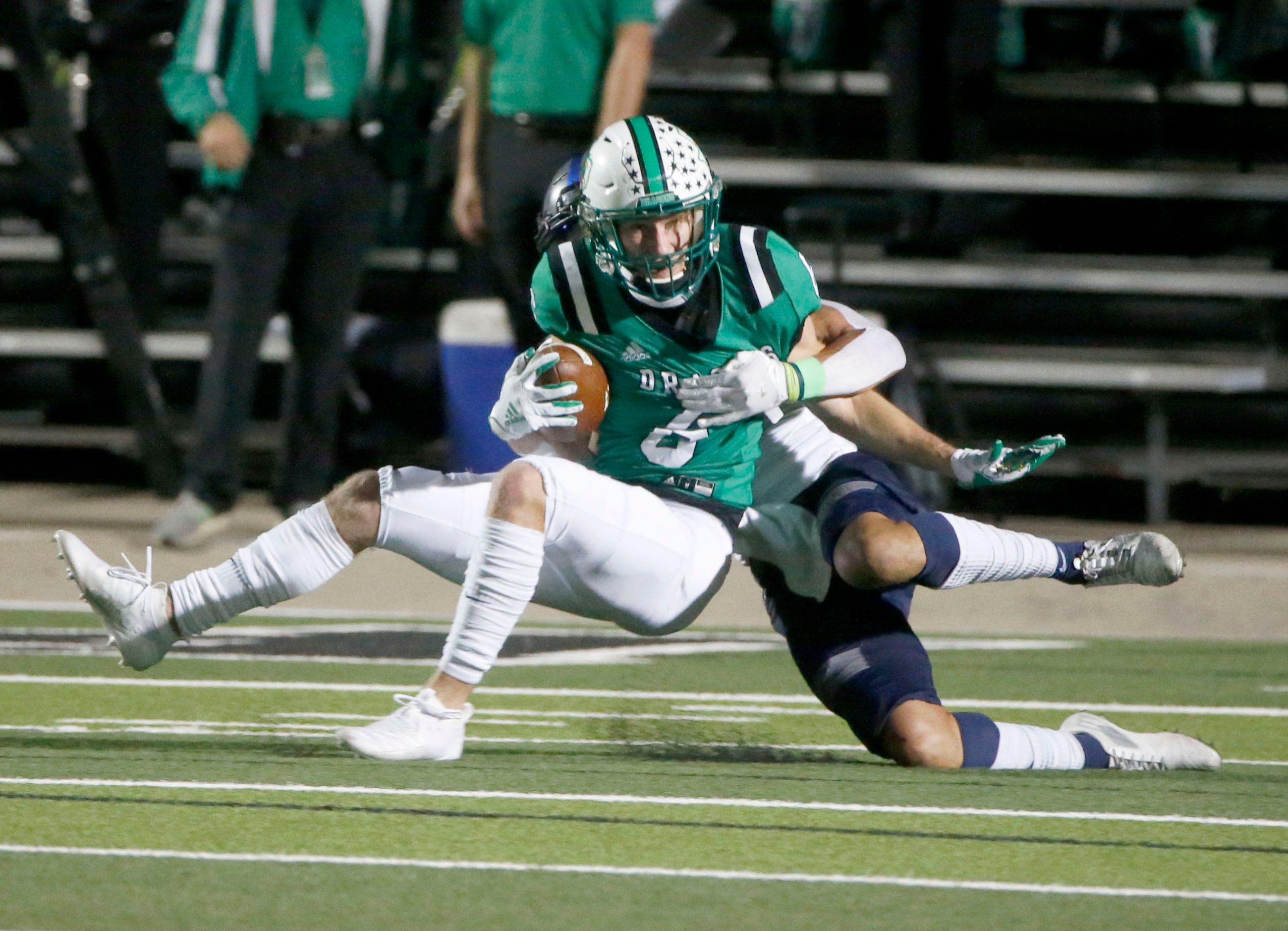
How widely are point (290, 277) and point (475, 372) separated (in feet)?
2.71

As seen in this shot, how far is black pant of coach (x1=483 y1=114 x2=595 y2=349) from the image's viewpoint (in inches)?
273

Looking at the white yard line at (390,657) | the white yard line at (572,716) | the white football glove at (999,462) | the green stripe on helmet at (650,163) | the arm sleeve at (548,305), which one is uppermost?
the green stripe on helmet at (650,163)

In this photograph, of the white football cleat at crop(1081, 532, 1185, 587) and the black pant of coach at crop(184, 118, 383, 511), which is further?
the black pant of coach at crop(184, 118, 383, 511)

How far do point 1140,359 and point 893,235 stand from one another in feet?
4.39

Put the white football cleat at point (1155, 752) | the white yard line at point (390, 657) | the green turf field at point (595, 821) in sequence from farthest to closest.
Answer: the white yard line at point (390, 657), the white football cleat at point (1155, 752), the green turf field at point (595, 821)

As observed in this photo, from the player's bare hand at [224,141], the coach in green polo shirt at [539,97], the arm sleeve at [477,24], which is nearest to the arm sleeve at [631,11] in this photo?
the coach in green polo shirt at [539,97]

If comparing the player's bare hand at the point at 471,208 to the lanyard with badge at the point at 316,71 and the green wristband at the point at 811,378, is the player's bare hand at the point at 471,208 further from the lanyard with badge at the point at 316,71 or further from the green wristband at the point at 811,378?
the green wristband at the point at 811,378

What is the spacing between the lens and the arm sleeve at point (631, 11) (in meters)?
6.92

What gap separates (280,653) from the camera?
229 inches

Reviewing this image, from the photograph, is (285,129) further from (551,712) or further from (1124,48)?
(1124,48)

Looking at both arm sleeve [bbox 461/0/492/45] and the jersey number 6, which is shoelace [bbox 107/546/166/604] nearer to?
the jersey number 6

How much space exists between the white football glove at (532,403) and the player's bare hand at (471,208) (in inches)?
123

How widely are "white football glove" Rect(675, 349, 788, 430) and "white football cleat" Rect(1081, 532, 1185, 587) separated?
771mm

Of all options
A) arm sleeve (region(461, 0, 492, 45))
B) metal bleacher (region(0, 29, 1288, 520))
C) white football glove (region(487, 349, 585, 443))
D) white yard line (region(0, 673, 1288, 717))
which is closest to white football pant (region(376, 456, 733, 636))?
white football glove (region(487, 349, 585, 443))
